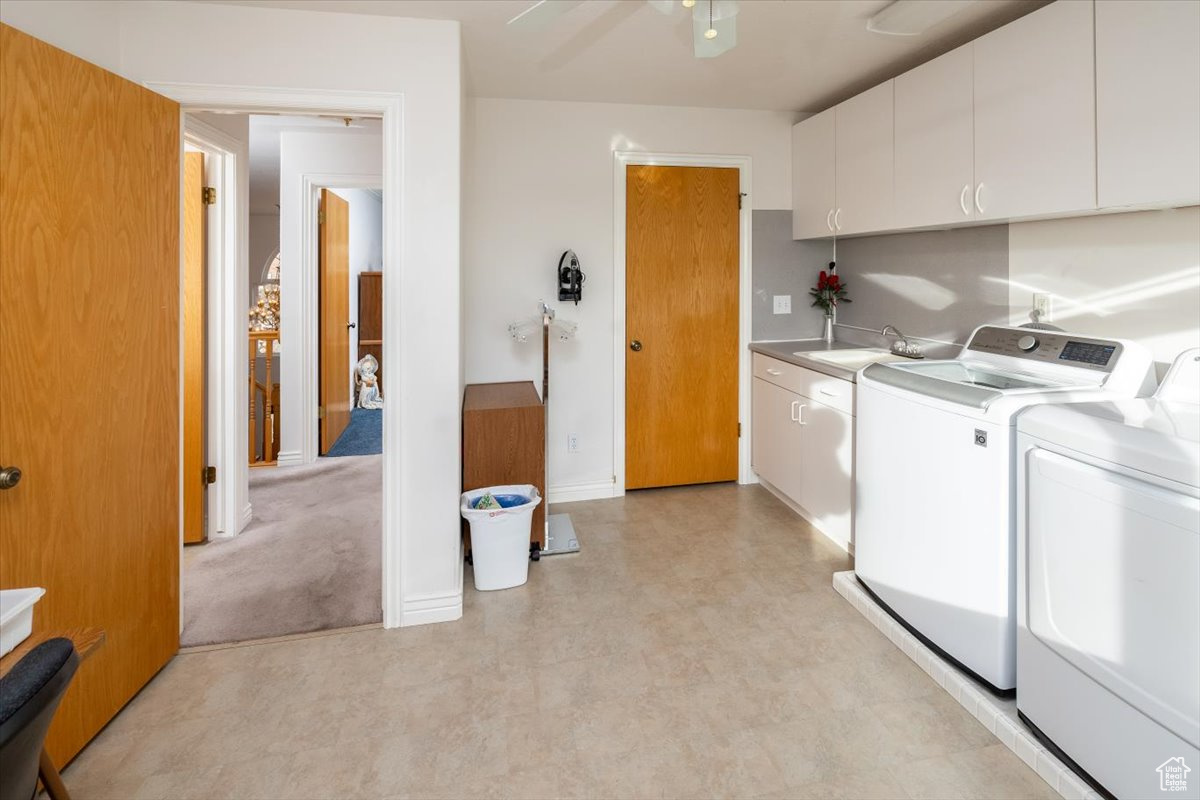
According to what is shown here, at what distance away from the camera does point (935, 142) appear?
269 centimetres

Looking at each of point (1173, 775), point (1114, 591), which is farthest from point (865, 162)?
point (1173, 775)

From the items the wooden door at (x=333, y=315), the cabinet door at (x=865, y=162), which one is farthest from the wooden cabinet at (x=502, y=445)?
the wooden door at (x=333, y=315)

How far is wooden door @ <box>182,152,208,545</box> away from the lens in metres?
3.06

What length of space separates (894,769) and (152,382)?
8.09 ft

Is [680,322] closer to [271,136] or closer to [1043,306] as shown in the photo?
[1043,306]

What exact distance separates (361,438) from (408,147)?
12.8 ft

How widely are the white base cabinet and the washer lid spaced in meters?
1.14

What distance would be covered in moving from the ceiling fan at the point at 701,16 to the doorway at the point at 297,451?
907 mm

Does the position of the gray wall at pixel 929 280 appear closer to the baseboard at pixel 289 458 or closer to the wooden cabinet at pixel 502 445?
the wooden cabinet at pixel 502 445

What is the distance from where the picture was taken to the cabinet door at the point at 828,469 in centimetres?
294

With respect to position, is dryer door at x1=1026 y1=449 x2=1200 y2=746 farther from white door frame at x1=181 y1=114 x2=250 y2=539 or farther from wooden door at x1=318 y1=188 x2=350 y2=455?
wooden door at x1=318 y1=188 x2=350 y2=455

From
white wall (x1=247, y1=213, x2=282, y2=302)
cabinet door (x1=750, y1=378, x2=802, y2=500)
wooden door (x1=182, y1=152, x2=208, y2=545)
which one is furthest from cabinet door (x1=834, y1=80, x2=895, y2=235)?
white wall (x1=247, y1=213, x2=282, y2=302)

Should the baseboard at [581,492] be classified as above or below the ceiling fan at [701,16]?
below

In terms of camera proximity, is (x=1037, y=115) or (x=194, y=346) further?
(x=194, y=346)
